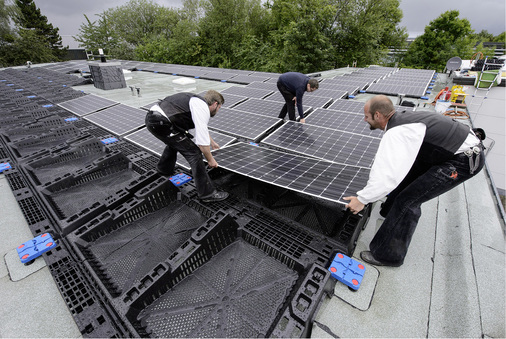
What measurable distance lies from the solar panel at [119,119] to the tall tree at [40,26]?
5166 centimetres

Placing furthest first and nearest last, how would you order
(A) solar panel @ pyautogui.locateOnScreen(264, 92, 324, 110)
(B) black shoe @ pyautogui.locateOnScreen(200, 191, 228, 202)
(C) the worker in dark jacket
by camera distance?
(A) solar panel @ pyautogui.locateOnScreen(264, 92, 324, 110)
(C) the worker in dark jacket
(B) black shoe @ pyautogui.locateOnScreen(200, 191, 228, 202)

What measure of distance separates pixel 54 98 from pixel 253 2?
4073 cm

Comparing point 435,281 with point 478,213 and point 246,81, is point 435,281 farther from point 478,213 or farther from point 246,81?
point 246,81

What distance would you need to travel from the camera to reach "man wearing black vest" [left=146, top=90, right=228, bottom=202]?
11.4ft

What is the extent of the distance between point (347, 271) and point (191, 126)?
308 cm

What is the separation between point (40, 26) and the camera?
152 ft

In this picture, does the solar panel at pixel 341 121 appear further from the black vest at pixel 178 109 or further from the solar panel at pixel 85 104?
the solar panel at pixel 85 104

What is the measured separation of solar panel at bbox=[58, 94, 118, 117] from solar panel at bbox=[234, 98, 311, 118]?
4.99m

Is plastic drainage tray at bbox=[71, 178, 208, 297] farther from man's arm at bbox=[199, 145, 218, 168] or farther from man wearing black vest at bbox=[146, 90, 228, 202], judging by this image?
man's arm at bbox=[199, 145, 218, 168]

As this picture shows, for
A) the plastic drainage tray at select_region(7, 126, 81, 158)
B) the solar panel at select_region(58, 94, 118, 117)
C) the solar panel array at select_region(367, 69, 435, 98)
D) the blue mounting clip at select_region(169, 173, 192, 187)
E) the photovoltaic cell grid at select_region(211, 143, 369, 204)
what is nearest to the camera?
the photovoltaic cell grid at select_region(211, 143, 369, 204)

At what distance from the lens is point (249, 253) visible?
296cm

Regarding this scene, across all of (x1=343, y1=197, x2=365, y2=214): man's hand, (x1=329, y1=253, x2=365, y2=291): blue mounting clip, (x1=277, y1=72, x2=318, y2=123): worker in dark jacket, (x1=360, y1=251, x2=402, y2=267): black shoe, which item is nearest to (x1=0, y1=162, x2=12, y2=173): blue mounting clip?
(x1=329, y1=253, x2=365, y2=291): blue mounting clip

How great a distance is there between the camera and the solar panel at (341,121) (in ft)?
19.5

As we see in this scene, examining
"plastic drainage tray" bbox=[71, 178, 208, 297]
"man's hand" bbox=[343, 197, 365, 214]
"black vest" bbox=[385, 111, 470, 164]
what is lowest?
"plastic drainage tray" bbox=[71, 178, 208, 297]
